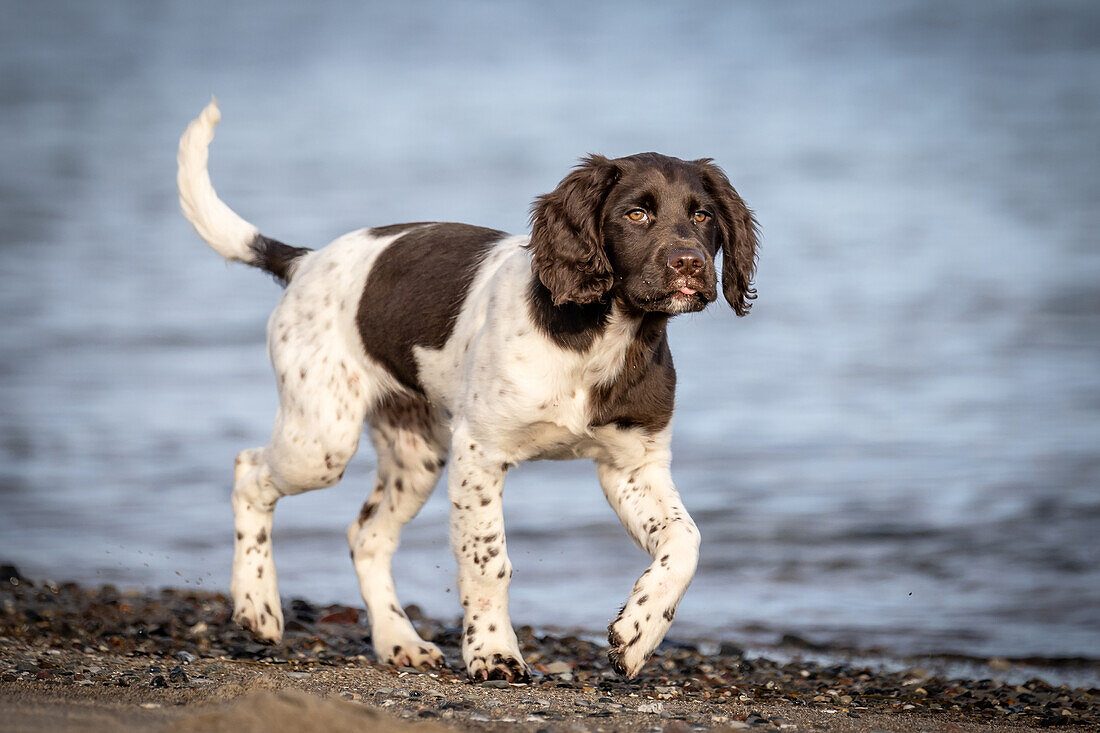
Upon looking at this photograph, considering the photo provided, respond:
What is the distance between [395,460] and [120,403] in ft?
18.9

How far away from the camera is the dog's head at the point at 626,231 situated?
3.95m

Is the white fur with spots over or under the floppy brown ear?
under

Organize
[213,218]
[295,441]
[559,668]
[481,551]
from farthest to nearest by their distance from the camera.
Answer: [213,218] < [295,441] < [559,668] < [481,551]

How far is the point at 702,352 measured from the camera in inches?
432

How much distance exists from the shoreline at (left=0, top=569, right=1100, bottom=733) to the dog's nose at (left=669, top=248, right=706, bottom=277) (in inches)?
48.6

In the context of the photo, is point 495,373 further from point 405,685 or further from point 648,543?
point 405,685

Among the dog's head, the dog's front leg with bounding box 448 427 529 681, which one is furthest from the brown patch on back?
the dog's head

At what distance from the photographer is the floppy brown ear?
4.07 metres

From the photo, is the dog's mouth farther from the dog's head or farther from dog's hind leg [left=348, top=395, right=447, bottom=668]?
dog's hind leg [left=348, top=395, right=447, bottom=668]

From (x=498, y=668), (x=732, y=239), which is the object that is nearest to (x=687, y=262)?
(x=732, y=239)

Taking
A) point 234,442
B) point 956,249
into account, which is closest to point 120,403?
point 234,442

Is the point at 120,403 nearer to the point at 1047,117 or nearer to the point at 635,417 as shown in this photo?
the point at 635,417

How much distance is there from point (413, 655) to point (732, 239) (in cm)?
183

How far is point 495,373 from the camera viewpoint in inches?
170
